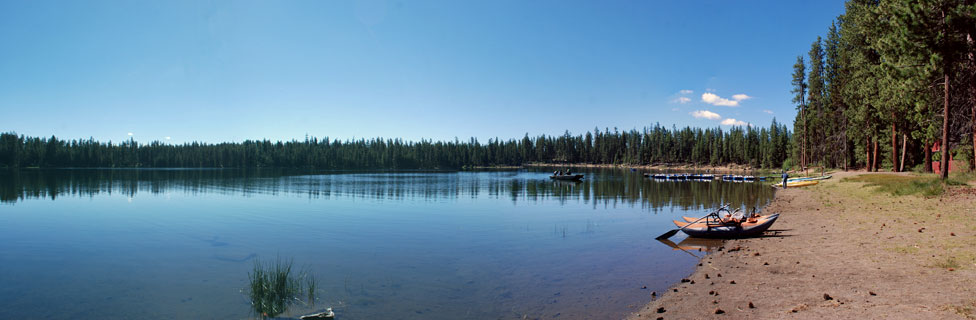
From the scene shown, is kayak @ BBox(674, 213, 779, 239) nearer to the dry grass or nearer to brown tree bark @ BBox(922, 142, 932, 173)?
the dry grass

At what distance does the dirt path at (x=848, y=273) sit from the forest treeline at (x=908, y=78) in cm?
851

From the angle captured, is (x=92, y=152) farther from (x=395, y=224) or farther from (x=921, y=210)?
(x=921, y=210)

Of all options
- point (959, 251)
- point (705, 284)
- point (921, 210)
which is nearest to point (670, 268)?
point (705, 284)

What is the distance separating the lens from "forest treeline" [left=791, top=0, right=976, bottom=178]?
22844 mm

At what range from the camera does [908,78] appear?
24578 mm

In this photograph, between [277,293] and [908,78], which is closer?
[277,293]

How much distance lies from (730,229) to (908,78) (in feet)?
50.9

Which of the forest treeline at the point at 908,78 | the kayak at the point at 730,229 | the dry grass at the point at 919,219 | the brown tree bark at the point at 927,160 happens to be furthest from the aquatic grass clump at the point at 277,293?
the brown tree bark at the point at 927,160

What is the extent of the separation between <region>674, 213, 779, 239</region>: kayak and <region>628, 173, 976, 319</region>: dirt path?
21.1 inches

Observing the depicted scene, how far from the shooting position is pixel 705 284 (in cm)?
1202

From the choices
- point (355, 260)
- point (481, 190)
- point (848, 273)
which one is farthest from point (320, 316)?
point (481, 190)

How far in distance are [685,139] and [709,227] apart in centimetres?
16516

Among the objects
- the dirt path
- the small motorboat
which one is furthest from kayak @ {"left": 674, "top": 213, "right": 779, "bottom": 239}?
the small motorboat

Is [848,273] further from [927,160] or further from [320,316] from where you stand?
[927,160]
